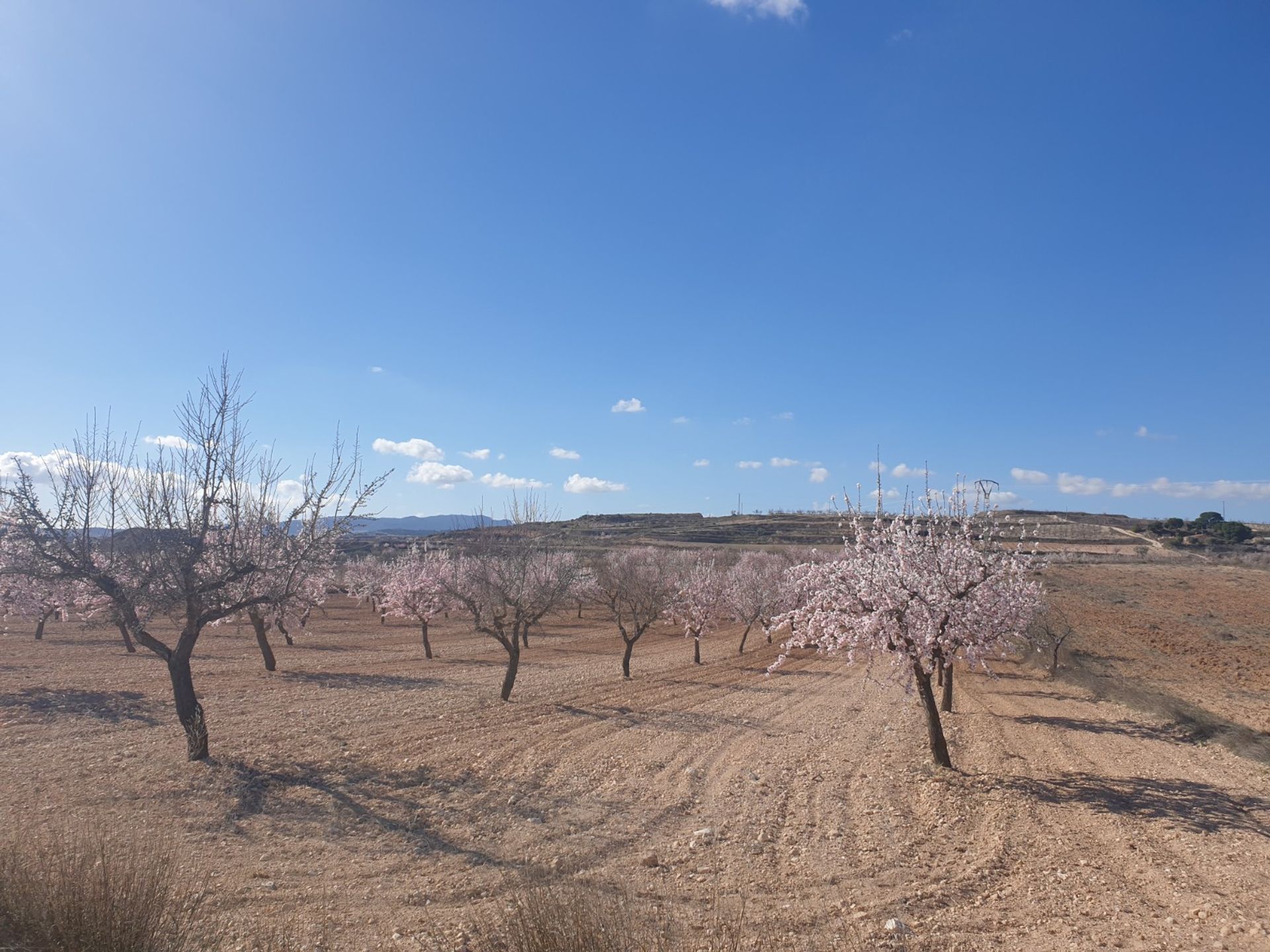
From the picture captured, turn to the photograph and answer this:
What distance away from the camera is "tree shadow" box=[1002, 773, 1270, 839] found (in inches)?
396

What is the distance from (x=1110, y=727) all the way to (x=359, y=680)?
2134 centimetres

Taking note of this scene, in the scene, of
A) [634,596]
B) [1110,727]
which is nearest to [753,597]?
[634,596]

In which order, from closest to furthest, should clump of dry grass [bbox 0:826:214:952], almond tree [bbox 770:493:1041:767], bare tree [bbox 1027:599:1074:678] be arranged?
clump of dry grass [bbox 0:826:214:952]
almond tree [bbox 770:493:1041:767]
bare tree [bbox 1027:599:1074:678]

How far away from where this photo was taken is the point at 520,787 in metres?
11.2

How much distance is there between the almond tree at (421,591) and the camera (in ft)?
110

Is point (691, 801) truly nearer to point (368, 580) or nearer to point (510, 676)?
point (510, 676)

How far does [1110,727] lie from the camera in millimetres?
16781

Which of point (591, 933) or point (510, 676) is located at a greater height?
point (591, 933)

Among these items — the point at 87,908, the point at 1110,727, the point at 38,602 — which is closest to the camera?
the point at 87,908

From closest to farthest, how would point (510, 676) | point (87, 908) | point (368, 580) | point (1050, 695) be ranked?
point (87, 908), point (510, 676), point (1050, 695), point (368, 580)

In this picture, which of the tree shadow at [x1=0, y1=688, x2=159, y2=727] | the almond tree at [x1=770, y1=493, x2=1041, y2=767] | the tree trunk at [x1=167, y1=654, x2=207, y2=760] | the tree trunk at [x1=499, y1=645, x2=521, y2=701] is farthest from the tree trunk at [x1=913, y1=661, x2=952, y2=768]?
the tree shadow at [x1=0, y1=688, x2=159, y2=727]

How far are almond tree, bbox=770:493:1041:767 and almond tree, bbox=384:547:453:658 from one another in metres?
21.7

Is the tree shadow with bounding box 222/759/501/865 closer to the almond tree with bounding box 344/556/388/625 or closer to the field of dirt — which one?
the field of dirt

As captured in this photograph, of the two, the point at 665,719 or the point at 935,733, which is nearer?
the point at 935,733
